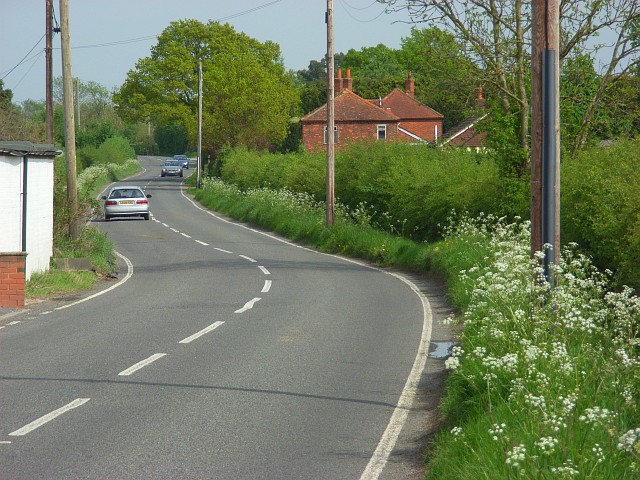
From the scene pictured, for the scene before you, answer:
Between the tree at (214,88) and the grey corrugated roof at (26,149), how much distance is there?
5001 centimetres

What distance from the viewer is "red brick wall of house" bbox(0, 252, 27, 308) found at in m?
15.6

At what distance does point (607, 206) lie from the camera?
1392 centimetres

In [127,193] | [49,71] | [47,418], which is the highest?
[49,71]

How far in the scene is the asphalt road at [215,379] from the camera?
6586 mm

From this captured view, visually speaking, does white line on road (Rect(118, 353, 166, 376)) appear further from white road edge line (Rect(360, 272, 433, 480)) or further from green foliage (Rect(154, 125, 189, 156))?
green foliage (Rect(154, 125, 189, 156))

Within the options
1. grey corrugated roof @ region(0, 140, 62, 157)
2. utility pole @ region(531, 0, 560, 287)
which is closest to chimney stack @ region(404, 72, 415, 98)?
grey corrugated roof @ region(0, 140, 62, 157)

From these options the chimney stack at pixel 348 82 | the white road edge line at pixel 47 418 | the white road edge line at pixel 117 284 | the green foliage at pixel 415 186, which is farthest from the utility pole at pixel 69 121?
the chimney stack at pixel 348 82

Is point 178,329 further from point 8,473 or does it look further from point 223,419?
point 8,473

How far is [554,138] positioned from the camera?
31.3 feet

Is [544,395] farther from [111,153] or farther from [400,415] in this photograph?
[111,153]

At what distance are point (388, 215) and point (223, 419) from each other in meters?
20.4

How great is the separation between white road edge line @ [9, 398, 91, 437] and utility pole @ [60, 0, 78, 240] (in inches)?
595

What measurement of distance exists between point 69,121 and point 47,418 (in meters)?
16.5

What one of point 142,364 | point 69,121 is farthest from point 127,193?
point 142,364
